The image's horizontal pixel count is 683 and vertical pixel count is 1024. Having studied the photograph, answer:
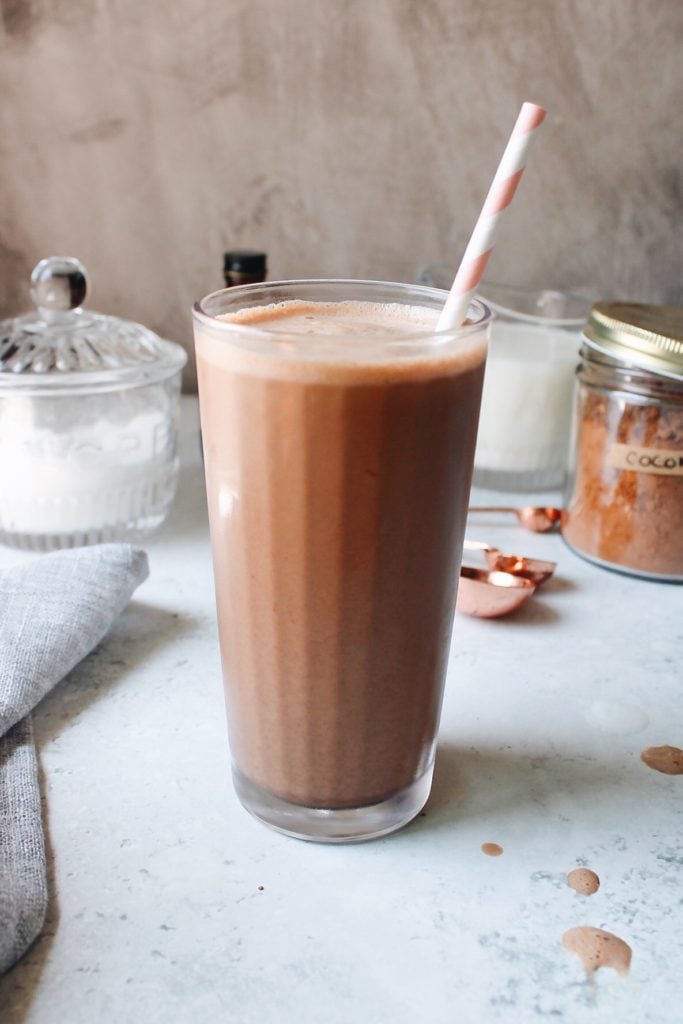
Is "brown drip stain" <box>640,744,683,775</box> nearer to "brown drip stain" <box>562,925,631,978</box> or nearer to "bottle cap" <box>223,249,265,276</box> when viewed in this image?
"brown drip stain" <box>562,925,631,978</box>

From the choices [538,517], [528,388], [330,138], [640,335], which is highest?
[330,138]

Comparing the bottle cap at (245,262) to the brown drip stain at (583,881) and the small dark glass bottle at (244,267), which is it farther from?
the brown drip stain at (583,881)

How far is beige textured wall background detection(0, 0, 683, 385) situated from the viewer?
3.88 ft

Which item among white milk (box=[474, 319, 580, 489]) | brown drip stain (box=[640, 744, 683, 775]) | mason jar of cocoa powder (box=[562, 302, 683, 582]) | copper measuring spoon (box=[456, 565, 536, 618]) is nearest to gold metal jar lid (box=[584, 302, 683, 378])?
mason jar of cocoa powder (box=[562, 302, 683, 582])

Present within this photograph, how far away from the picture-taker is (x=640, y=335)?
901 millimetres

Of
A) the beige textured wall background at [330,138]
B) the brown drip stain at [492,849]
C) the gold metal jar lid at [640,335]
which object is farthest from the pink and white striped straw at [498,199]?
the beige textured wall background at [330,138]

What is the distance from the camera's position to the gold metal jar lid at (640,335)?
88cm

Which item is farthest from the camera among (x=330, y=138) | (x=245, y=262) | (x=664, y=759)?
(x=330, y=138)

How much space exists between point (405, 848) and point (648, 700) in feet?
0.88

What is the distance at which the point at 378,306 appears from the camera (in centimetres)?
62

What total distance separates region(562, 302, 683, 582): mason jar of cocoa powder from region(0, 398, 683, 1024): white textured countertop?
0.15 metres

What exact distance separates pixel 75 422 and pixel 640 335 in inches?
21.6

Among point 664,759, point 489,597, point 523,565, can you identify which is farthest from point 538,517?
point 664,759

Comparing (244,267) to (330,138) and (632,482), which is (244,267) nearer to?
(330,138)
